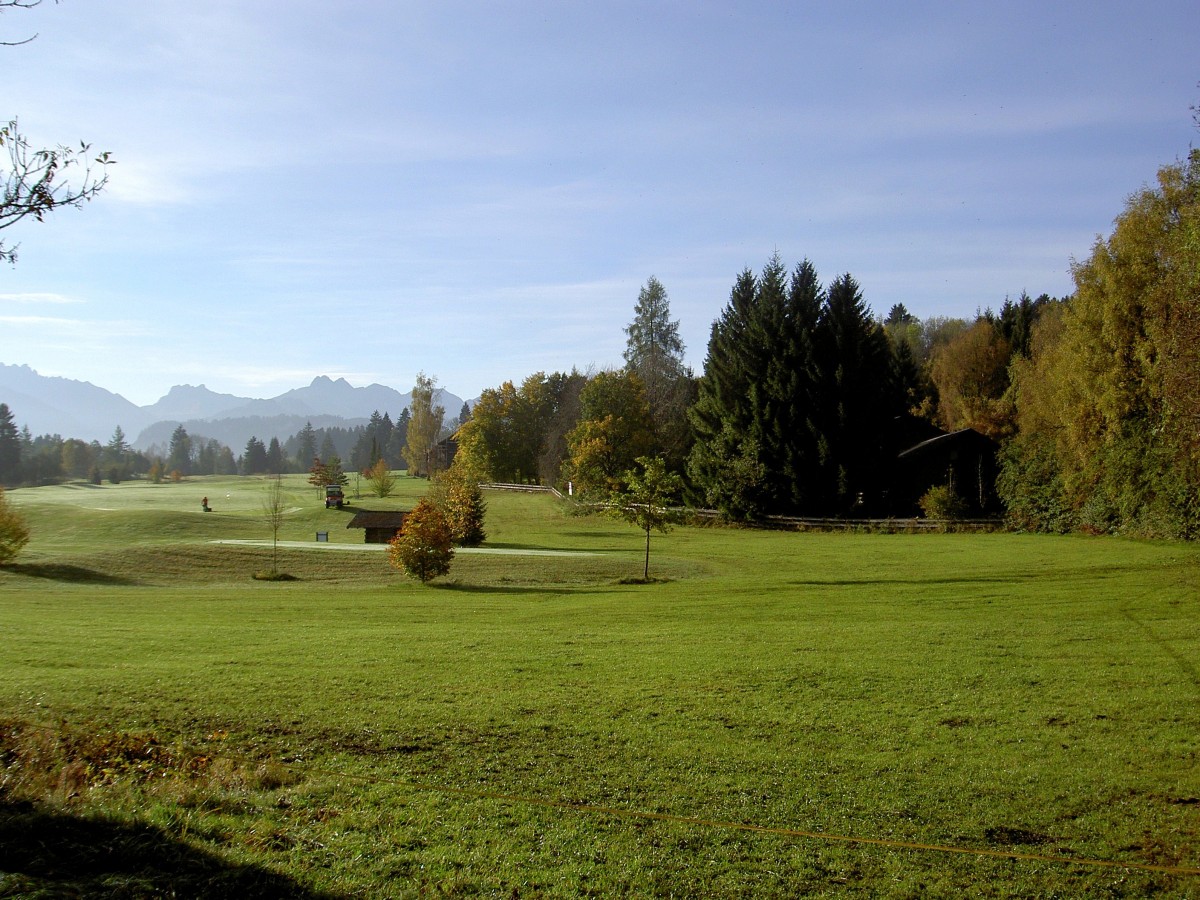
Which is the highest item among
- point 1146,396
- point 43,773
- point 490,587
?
point 1146,396

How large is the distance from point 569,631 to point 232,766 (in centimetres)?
986

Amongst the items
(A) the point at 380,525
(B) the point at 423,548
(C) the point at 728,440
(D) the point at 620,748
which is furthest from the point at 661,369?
(D) the point at 620,748

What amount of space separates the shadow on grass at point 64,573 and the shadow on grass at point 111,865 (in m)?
33.1

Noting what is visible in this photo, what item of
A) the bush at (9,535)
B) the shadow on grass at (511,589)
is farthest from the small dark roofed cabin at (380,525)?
the shadow on grass at (511,589)

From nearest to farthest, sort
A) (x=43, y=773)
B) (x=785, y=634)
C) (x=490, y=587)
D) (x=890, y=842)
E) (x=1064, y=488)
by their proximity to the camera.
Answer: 1. (x=890, y=842)
2. (x=43, y=773)
3. (x=785, y=634)
4. (x=490, y=587)
5. (x=1064, y=488)

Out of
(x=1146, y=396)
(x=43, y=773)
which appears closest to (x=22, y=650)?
(x=43, y=773)

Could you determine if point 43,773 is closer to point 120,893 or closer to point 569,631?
point 120,893

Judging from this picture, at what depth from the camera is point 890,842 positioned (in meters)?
6.26

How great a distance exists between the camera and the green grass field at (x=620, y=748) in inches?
220

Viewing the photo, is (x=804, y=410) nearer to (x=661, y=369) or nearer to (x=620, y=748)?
(x=661, y=369)

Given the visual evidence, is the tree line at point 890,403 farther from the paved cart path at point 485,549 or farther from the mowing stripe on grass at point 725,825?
the mowing stripe on grass at point 725,825

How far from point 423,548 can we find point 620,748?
23.2m

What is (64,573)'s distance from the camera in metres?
35.3

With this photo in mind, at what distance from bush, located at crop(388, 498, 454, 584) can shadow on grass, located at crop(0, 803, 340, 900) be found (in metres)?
25.3
